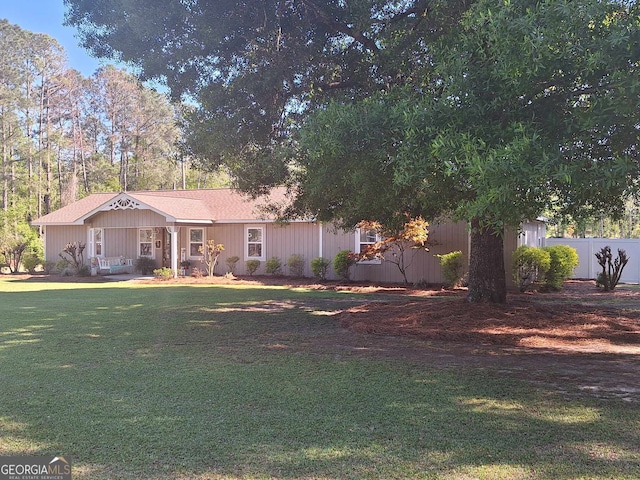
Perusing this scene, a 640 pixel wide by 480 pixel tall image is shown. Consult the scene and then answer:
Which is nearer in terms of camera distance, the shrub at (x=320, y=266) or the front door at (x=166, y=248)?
the shrub at (x=320, y=266)

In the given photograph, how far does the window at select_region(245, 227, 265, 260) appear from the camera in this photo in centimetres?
2141

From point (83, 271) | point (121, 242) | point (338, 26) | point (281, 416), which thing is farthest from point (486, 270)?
point (121, 242)

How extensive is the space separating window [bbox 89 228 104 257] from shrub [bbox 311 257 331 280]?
1065 cm

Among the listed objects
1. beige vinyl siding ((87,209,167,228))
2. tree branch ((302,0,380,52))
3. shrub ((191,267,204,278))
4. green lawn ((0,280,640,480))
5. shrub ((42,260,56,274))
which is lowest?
green lawn ((0,280,640,480))

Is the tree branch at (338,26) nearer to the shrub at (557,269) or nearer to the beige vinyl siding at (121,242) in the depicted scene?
the shrub at (557,269)

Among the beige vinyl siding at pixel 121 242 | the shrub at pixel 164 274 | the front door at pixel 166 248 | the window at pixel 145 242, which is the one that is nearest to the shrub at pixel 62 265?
the beige vinyl siding at pixel 121 242

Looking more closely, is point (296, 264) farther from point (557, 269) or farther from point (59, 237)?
point (59, 237)

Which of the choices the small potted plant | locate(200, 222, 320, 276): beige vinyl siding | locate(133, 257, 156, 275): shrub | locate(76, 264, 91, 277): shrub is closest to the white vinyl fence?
locate(200, 222, 320, 276): beige vinyl siding

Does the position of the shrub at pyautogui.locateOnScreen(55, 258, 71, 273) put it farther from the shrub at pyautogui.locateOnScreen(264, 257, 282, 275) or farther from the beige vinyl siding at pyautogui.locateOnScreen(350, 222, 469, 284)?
the beige vinyl siding at pyautogui.locateOnScreen(350, 222, 469, 284)

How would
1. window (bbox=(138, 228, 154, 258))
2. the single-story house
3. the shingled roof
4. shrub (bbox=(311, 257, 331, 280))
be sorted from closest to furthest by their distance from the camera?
the single-story house
shrub (bbox=(311, 257, 331, 280))
the shingled roof
window (bbox=(138, 228, 154, 258))

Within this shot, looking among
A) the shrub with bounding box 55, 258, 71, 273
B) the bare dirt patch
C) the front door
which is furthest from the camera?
the front door

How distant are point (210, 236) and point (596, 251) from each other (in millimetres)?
15454

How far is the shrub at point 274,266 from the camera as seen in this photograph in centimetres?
2058

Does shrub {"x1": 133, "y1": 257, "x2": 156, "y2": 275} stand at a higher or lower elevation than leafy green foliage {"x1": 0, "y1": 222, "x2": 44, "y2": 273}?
lower
